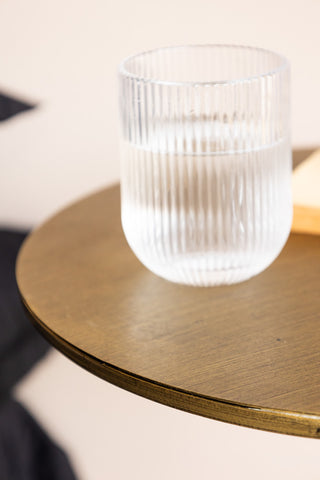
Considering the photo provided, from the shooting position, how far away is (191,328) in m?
0.49

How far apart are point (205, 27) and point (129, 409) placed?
613mm

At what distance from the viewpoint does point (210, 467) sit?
42.4 inches

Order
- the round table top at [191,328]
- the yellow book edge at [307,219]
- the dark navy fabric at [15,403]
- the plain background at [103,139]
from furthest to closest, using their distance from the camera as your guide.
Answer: the plain background at [103,139], the dark navy fabric at [15,403], the yellow book edge at [307,219], the round table top at [191,328]

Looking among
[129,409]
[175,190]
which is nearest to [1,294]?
[129,409]

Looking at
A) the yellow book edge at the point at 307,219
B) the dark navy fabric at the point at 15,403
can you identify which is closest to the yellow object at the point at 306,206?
the yellow book edge at the point at 307,219

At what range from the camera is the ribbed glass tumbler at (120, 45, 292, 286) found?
47 centimetres

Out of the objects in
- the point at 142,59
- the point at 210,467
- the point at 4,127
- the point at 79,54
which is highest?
the point at 142,59

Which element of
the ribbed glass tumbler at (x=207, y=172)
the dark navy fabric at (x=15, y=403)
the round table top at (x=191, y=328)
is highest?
the ribbed glass tumbler at (x=207, y=172)

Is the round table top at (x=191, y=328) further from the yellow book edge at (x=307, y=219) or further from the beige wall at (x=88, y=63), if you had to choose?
the beige wall at (x=88, y=63)

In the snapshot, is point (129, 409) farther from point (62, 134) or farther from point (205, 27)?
point (205, 27)

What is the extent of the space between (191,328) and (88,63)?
717mm

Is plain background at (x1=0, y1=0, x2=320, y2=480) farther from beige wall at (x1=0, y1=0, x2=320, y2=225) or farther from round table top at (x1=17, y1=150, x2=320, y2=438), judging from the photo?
round table top at (x1=17, y1=150, x2=320, y2=438)

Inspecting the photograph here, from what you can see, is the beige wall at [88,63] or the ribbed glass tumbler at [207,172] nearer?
the ribbed glass tumbler at [207,172]

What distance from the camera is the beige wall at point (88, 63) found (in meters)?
1.07
